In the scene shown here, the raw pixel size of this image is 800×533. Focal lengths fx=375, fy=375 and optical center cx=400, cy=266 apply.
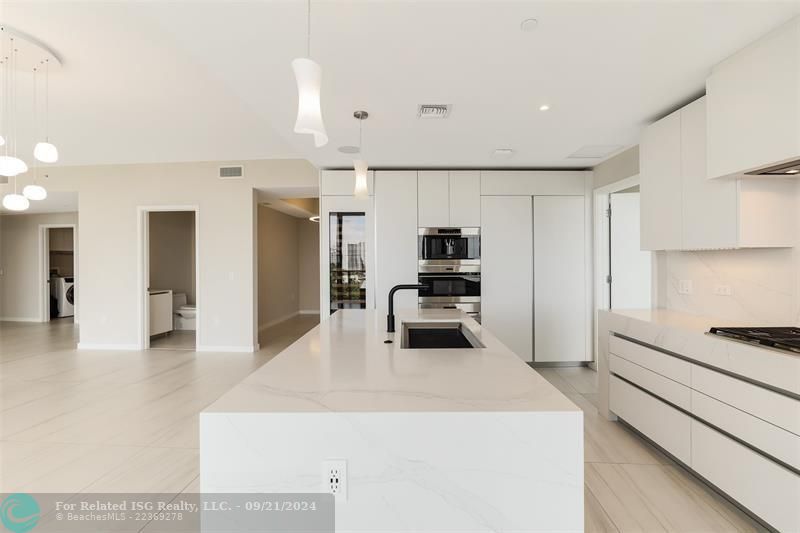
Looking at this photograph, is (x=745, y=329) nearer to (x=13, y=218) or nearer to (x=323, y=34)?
(x=323, y=34)

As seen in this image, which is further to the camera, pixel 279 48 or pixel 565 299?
pixel 565 299

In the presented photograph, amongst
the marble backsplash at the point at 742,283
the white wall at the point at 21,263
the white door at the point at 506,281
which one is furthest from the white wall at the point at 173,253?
the marble backsplash at the point at 742,283

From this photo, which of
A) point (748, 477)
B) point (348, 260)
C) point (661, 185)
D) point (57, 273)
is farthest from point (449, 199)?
point (57, 273)

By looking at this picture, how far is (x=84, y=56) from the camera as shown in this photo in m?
2.61

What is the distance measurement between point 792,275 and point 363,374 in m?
2.62

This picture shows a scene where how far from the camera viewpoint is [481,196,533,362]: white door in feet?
14.6

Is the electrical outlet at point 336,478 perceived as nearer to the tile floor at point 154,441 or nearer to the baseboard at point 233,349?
the tile floor at point 154,441

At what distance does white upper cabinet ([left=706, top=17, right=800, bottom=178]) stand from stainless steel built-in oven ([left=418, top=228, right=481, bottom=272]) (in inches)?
95.3

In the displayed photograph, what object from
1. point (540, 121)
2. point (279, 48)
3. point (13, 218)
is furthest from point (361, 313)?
point (13, 218)

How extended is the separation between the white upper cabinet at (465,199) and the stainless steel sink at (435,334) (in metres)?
2.08

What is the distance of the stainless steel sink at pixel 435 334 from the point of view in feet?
8.01

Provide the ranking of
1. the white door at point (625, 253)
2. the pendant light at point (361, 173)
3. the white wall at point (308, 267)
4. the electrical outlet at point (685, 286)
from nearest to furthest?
1. the pendant light at point (361, 173)
2. the electrical outlet at point (685, 286)
3. the white door at point (625, 253)
4. the white wall at point (308, 267)

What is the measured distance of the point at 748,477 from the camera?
179cm

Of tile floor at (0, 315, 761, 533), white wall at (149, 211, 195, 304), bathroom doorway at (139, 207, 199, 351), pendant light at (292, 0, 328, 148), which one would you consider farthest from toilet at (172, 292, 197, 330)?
pendant light at (292, 0, 328, 148)
